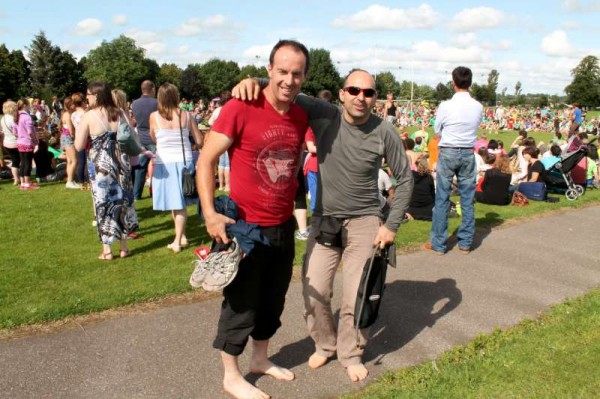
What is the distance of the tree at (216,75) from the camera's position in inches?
4035

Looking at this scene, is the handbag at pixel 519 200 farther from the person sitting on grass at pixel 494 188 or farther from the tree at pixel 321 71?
the tree at pixel 321 71

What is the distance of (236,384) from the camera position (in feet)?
10.4

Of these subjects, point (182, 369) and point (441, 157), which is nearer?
point (182, 369)

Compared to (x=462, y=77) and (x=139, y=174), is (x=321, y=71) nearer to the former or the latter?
(x=139, y=174)

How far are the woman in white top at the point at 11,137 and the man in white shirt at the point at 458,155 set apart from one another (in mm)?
8955

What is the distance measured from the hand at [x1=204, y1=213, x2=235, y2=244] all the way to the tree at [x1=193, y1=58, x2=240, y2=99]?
102292 millimetres

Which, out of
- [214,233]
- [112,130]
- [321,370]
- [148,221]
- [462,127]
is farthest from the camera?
[148,221]

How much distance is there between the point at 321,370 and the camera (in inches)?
139

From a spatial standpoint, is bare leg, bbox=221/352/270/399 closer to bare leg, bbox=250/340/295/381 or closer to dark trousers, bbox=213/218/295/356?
dark trousers, bbox=213/218/295/356

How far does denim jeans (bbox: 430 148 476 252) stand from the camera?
6465mm

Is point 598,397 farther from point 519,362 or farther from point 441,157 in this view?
point 441,157

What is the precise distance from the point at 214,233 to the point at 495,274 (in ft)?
14.0

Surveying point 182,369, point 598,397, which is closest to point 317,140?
point 182,369

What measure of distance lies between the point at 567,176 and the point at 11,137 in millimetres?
12412
